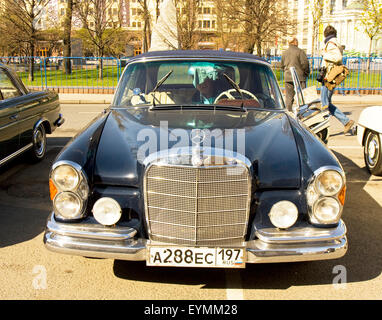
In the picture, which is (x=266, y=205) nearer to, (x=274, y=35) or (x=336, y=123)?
(x=336, y=123)

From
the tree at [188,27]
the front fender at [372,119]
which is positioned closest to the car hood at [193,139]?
the front fender at [372,119]

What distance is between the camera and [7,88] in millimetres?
6250

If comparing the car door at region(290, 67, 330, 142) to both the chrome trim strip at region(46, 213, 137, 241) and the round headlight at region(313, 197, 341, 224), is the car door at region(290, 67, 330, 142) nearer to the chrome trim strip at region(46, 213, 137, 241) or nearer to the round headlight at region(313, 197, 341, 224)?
the round headlight at region(313, 197, 341, 224)

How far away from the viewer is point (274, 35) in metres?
24.2

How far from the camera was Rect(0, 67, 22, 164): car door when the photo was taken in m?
5.61

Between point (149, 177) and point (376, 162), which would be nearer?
point (149, 177)

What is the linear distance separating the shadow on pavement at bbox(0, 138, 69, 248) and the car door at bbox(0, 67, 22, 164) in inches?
13.1

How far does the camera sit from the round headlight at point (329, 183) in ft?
10.5

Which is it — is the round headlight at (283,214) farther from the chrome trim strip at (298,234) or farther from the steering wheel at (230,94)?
the steering wheel at (230,94)

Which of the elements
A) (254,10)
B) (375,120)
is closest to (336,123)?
(375,120)

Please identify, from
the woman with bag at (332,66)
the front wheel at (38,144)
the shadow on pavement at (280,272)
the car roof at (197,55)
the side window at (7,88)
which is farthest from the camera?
the woman with bag at (332,66)

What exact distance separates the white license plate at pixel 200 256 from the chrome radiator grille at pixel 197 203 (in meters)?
0.13

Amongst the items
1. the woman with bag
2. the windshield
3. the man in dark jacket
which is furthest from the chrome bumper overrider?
the man in dark jacket
